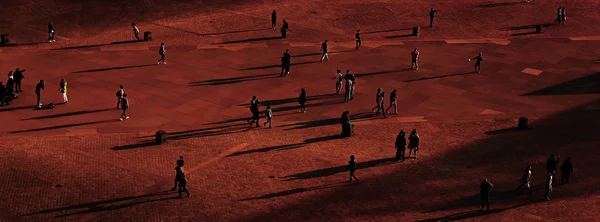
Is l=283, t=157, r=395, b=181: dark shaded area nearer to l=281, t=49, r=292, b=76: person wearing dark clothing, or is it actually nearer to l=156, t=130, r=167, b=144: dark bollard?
l=156, t=130, r=167, b=144: dark bollard

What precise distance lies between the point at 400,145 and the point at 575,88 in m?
18.1

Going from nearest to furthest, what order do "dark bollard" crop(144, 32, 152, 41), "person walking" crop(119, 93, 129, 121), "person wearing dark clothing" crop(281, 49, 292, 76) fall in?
"person walking" crop(119, 93, 129, 121)
"person wearing dark clothing" crop(281, 49, 292, 76)
"dark bollard" crop(144, 32, 152, 41)

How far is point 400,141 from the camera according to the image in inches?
1694

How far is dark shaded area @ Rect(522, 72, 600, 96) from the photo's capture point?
55.5 meters

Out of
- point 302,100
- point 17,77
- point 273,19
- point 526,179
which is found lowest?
point 526,179

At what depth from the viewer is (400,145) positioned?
43188 mm

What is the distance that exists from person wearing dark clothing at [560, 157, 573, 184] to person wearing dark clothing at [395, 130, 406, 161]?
7137mm

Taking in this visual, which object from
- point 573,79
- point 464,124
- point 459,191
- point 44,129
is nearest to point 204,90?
point 44,129

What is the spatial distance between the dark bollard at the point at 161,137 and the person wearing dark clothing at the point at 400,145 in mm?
11228

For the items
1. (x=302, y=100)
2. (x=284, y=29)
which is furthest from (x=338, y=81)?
(x=284, y=29)

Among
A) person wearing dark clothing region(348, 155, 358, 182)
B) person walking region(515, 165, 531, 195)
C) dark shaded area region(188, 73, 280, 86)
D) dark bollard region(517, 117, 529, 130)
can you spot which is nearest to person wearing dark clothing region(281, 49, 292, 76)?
dark shaded area region(188, 73, 280, 86)

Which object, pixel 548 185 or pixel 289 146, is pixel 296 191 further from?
pixel 548 185

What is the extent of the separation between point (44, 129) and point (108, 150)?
4.94 m

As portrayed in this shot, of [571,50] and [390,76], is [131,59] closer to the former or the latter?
[390,76]
